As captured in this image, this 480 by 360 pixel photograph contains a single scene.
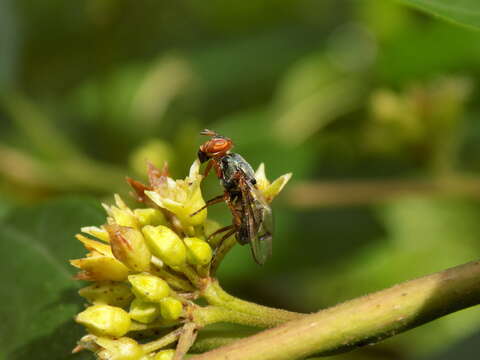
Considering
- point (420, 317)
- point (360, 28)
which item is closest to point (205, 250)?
point (420, 317)

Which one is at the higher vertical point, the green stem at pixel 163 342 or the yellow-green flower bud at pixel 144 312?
the yellow-green flower bud at pixel 144 312

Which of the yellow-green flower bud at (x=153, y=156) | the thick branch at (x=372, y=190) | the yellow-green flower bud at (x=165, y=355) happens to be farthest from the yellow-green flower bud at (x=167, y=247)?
the thick branch at (x=372, y=190)

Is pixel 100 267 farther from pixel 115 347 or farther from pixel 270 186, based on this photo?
pixel 270 186

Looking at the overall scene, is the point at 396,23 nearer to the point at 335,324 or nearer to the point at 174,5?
the point at 174,5

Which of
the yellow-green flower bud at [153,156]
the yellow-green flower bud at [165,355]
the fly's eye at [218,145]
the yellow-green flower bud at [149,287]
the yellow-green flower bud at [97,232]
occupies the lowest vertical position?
the yellow-green flower bud at [165,355]

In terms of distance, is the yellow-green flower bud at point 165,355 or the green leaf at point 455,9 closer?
the yellow-green flower bud at point 165,355

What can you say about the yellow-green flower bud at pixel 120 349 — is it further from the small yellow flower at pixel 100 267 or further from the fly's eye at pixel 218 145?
the fly's eye at pixel 218 145

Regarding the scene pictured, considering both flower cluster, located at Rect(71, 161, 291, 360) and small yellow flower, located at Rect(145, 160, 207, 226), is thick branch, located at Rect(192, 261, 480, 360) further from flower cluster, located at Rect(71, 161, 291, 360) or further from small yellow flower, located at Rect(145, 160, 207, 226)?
small yellow flower, located at Rect(145, 160, 207, 226)
